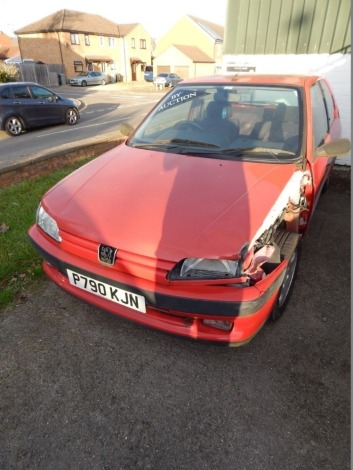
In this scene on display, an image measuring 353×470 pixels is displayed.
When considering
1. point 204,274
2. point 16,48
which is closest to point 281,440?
point 204,274

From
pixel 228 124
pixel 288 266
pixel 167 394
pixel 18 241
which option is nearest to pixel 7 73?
pixel 18 241

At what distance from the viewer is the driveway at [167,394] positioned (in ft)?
5.59

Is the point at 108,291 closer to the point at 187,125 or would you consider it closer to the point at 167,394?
the point at 167,394

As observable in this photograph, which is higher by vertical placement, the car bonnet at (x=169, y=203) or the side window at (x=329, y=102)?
the side window at (x=329, y=102)

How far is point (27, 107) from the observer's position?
1062 cm

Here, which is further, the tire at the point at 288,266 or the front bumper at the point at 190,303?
the tire at the point at 288,266

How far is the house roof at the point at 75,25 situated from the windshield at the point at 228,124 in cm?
4479

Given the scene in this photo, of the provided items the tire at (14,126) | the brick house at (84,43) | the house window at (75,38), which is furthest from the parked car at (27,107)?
the house window at (75,38)

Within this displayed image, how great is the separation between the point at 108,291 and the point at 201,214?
77 centimetres

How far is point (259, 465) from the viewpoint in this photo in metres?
1.64

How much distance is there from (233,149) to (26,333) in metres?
2.22

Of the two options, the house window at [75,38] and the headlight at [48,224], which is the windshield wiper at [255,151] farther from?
the house window at [75,38]

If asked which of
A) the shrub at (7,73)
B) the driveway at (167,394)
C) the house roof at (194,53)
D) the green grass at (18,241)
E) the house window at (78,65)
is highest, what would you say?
the house roof at (194,53)

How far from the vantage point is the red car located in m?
1.82
